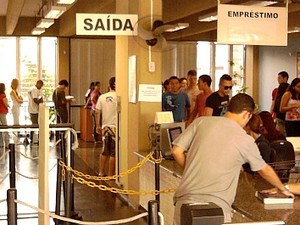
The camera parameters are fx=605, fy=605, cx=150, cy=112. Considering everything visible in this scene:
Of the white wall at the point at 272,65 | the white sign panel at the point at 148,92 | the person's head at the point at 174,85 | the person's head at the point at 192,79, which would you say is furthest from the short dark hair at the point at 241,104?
the white wall at the point at 272,65

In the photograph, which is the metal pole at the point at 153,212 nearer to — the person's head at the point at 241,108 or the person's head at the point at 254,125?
the person's head at the point at 241,108

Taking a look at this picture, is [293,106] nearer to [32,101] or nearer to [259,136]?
[259,136]

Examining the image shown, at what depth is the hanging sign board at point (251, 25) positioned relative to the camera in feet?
18.8

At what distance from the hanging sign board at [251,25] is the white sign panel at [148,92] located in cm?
135

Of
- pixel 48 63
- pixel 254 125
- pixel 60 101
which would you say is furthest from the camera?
pixel 48 63

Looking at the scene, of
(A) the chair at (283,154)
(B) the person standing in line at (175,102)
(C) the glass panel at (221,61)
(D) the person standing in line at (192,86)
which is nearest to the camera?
(A) the chair at (283,154)

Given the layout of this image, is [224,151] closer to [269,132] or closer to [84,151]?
[269,132]

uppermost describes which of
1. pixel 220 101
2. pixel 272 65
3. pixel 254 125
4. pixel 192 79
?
pixel 272 65

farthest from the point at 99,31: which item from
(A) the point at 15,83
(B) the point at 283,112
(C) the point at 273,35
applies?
(A) the point at 15,83

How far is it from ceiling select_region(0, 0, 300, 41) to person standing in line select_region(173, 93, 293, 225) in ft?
16.0

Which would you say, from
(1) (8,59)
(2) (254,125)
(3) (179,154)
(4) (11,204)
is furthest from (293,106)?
(1) (8,59)

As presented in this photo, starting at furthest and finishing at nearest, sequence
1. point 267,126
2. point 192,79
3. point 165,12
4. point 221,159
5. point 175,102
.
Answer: point 165,12 < point 192,79 < point 175,102 < point 267,126 < point 221,159

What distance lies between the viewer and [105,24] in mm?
6652

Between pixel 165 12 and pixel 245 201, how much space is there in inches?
382
